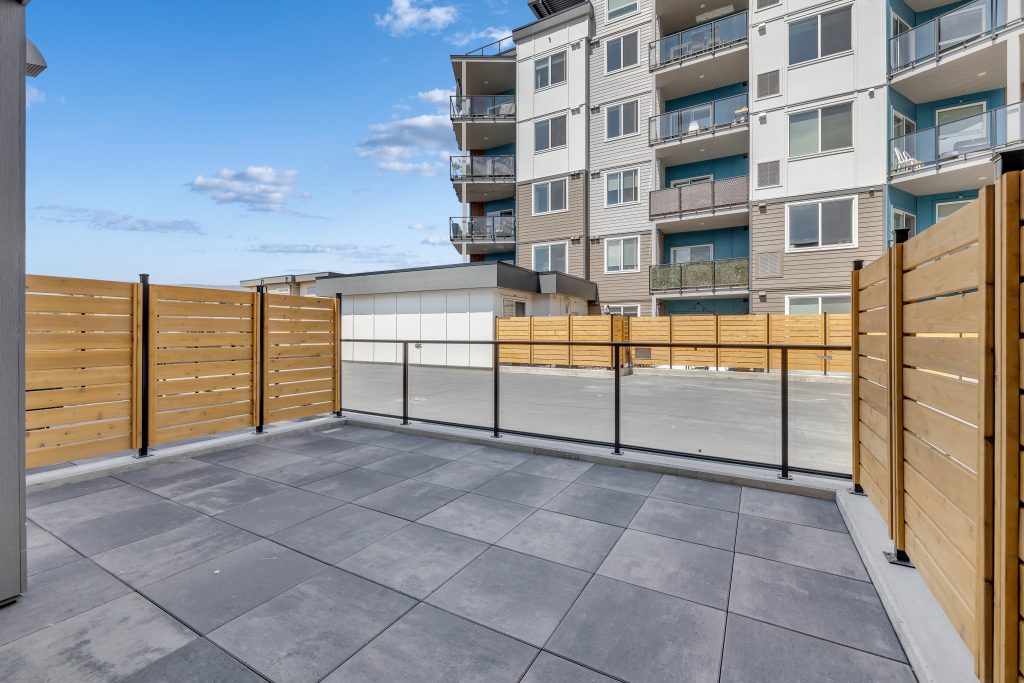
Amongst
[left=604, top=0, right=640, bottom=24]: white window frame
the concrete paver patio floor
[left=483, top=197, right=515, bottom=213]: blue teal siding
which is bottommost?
the concrete paver patio floor

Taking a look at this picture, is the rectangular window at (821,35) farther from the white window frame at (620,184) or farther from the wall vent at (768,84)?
the white window frame at (620,184)

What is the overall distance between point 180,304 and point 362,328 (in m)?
14.3

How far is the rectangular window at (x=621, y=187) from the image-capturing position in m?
20.0

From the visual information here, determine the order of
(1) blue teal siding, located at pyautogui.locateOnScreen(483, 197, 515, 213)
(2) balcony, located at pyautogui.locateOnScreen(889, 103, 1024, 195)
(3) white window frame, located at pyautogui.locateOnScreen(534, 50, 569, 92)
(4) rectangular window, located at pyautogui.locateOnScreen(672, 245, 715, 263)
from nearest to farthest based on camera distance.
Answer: (2) balcony, located at pyautogui.locateOnScreen(889, 103, 1024, 195) → (4) rectangular window, located at pyautogui.locateOnScreen(672, 245, 715, 263) → (3) white window frame, located at pyautogui.locateOnScreen(534, 50, 569, 92) → (1) blue teal siding, located at pyautogui.locateOnScreen(483, 197, 515, 213)

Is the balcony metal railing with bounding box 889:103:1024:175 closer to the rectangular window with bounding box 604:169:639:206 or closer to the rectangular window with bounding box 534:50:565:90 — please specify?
the rectangular window with bounding box 604:169:639:206

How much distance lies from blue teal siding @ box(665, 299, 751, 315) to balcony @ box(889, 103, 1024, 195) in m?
6.18

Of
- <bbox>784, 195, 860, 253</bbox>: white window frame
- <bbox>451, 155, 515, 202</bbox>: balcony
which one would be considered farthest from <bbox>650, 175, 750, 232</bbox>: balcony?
<bbox>451, 155, 515, 202</bbox>: balcony

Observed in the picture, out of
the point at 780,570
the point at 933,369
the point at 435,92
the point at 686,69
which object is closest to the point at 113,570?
the point at 780,570

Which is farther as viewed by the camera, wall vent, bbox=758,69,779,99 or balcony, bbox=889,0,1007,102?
wall vent, bbox=758,69,779,99

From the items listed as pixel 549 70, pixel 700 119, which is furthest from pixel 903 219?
pixel 549 70

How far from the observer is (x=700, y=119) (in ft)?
60.6

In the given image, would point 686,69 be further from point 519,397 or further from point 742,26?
point 519,397

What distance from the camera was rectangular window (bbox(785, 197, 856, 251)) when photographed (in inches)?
618

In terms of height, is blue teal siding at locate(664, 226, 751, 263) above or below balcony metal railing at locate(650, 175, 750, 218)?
below
